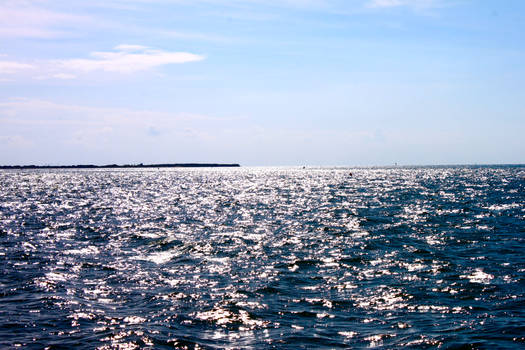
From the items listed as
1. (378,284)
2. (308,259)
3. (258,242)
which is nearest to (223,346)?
(378,284)

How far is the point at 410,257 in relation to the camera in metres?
28.6

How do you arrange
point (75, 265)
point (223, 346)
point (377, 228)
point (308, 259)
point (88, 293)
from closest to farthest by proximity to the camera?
1. point (223, 346)
2. point (88, 293)
3. point (75, 265)
4. point (308, 259)
5. point (377, 228)

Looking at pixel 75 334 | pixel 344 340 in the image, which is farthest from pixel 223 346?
pixel 75 334

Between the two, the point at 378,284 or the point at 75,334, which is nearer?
the point at 75,334

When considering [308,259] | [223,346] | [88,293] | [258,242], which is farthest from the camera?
[258,242]

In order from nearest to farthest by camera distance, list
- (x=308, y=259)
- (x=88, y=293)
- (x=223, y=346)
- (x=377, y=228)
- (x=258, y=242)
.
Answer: (x=223, y=346)
(x=88, y=293)
(x=308, y=259)
(x=258, y=242)
(x=377, y=228)

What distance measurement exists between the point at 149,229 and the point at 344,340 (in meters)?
29.3

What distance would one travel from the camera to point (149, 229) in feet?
138

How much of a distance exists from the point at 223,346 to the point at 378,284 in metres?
9.49

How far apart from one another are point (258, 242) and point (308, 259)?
7.09 metres

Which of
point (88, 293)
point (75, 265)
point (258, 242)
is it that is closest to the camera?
point (88, 293)

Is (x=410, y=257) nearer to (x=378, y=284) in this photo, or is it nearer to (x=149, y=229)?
(x=378, y=284)

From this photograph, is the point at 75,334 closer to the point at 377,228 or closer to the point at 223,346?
the point at 223,346

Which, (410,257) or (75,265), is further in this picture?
(410,257)
